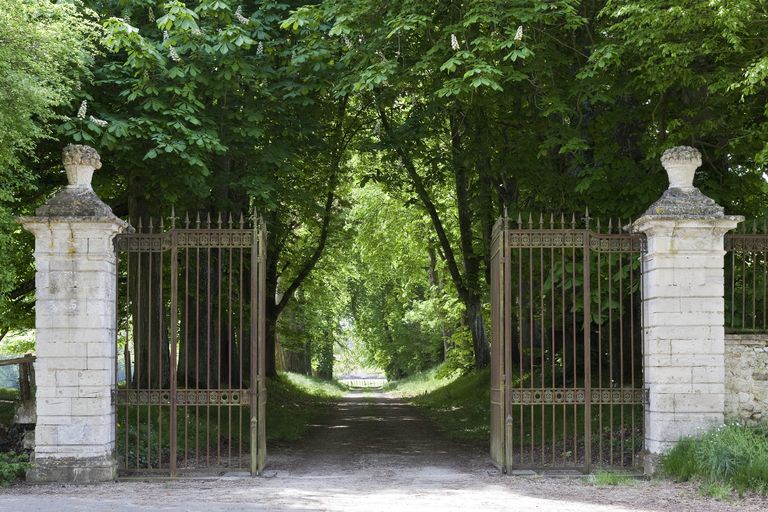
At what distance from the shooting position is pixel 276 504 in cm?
928

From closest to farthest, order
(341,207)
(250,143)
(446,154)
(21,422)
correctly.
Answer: (21,422), (250,143), (446,154), (341,207)

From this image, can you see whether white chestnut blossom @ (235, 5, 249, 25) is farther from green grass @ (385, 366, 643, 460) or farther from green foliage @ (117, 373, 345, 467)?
green grass @ (385, 366, 643, 460)

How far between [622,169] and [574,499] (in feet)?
19.6

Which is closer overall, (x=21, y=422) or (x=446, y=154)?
(x=21, y=422)

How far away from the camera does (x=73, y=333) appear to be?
428 inches

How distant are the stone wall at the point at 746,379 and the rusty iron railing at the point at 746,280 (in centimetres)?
19

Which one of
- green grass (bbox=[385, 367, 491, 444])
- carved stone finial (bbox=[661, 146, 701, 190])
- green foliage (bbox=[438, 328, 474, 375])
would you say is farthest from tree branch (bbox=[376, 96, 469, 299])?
carved stone finial (bbox=[661, 146, 701, 190])

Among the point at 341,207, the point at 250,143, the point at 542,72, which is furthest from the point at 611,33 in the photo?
the point at 341,207

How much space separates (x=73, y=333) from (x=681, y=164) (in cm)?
759

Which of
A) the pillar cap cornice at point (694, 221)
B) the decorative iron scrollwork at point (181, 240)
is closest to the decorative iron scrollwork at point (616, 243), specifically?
the pillar cap cornice at point (694, 221)

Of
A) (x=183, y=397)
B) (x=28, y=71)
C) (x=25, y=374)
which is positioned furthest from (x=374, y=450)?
(x=28, y=71)

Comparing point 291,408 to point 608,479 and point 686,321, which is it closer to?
point 608,479

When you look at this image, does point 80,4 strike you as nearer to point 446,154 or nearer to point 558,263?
point 558,263

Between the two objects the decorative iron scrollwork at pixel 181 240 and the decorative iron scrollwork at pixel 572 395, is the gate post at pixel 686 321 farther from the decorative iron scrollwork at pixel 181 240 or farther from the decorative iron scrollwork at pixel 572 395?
the decorative iron scrollwork at pixel 181 240
